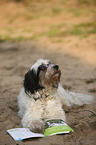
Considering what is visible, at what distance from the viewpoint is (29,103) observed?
3566 mm

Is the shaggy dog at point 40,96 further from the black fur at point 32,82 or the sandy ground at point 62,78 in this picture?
the sandy ground at point 62,78

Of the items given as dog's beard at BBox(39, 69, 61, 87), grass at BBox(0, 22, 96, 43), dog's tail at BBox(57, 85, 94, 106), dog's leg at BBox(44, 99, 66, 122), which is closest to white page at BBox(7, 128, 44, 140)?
dog's leg at BBox(44, 99, 66, 122)

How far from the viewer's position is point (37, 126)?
3.15 m

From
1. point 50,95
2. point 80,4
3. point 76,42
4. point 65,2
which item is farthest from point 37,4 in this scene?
point 50,95

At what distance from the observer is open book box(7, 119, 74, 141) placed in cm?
288

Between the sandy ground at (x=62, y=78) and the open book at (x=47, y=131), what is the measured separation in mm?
69

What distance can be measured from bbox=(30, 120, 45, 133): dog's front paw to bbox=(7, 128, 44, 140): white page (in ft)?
0.30

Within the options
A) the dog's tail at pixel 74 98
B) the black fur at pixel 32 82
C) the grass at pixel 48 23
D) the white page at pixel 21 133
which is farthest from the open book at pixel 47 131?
the grass at pixel 48 23

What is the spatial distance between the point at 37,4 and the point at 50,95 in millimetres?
16746

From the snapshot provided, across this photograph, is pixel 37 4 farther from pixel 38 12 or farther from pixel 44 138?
pixel 44 138

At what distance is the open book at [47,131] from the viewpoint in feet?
9.46

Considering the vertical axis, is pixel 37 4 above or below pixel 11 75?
above

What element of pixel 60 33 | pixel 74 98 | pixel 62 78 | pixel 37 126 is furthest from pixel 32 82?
pixel 60 33

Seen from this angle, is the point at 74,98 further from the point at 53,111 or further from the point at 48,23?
the point at 48,23
